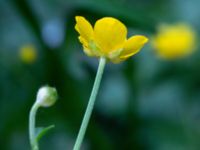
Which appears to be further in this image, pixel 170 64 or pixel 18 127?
pixel 170 64

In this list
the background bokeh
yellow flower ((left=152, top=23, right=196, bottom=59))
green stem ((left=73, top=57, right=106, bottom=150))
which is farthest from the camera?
yellow flower ((left=152, top=23, right=196, bottom=59))

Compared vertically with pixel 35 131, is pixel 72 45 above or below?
above

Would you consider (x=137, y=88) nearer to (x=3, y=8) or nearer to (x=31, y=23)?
(x=31, y=23)

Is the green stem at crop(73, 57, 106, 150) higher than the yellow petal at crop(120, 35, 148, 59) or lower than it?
lower

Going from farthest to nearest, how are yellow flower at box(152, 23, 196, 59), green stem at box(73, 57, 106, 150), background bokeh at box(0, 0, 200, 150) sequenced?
1. yellow flower at box(152, 23, 196, 59)
2. background bokeh at box(0, 0, 200, 150)
3. green stem at box(73, 57, 106, 150)

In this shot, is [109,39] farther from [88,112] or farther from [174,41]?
[174,41]

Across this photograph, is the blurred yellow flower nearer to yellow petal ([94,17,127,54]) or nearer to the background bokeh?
the background bokeh

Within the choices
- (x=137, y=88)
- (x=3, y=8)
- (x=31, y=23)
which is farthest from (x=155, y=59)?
(x=31, y=23)

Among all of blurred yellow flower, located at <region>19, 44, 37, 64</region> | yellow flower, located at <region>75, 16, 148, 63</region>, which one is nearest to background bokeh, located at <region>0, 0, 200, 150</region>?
blurred yellow flower, located at <region>19, 44, 37, 64</region>
